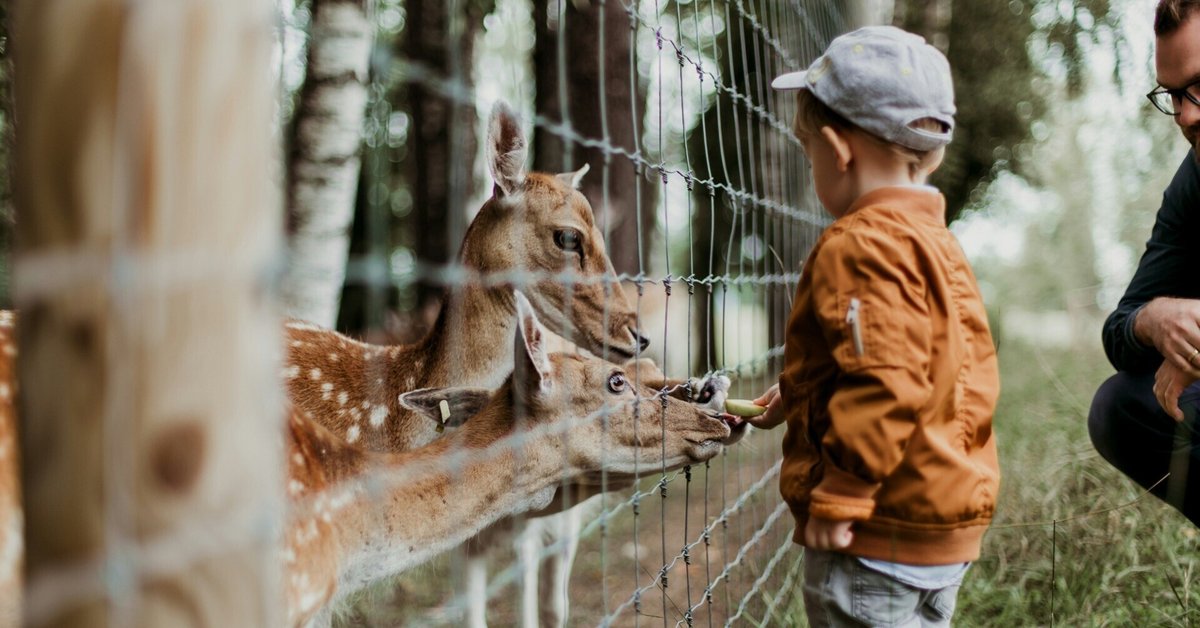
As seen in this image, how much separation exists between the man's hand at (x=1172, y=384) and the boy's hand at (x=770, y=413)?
3.87 feet

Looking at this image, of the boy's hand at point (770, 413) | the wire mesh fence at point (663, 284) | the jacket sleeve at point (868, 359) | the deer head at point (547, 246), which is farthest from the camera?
the deer head at point (547, 246)

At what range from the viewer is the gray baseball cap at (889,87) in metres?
2.13

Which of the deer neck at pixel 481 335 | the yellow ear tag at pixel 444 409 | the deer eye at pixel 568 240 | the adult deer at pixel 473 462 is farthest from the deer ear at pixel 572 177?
the yellow ear tag at pixel 444 409

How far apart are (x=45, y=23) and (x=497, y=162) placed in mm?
3049

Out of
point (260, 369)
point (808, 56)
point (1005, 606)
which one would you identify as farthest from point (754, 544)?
point (260, 369)

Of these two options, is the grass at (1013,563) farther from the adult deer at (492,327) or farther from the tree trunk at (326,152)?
the tree trunk at (326,152)

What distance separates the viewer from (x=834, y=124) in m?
2.24

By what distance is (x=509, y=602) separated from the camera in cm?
520

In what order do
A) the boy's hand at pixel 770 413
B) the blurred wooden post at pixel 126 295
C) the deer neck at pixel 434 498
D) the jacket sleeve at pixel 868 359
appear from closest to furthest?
the blurred wooden post at pixel 126 295, the jacket sleeve at pixel 868 359, the boy's hand at pixel 770 413, the deer neck at pixel 434 498

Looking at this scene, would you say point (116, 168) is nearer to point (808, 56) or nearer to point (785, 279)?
point (785, 279)

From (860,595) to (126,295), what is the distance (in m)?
1.66

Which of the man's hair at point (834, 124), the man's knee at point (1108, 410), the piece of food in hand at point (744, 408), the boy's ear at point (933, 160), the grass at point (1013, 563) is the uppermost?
the man's hair at point (834, 124)

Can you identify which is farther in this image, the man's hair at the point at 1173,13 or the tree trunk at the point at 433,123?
the tree trunk at the point at 433,123

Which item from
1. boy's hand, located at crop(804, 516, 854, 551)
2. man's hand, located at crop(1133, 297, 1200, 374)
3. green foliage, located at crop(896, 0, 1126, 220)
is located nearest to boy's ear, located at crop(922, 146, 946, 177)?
boy's hand, located at crop(804, 516, 854, 551)
